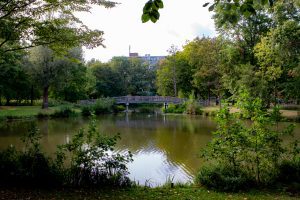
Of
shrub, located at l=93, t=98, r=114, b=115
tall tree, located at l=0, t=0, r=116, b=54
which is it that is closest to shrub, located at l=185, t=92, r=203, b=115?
shrub, located at l=93, t=98, r=114, b=115

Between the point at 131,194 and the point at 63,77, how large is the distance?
27362 mm

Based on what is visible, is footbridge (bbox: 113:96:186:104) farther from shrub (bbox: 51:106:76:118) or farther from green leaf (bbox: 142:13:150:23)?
green leaf (bbox: 142:13:150:23)

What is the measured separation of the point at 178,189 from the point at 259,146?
73.7 inches

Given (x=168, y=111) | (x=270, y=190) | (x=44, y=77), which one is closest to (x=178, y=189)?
(x=270, y=190)

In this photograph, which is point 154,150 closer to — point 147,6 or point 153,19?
point 153,19

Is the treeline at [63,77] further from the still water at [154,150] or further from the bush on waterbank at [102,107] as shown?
the still water at [154,150]

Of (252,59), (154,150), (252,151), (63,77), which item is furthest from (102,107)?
(252,151)

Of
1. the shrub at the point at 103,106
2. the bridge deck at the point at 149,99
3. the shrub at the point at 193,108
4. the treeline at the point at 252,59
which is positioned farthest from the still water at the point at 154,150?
the bridge deck at the point at 149,99

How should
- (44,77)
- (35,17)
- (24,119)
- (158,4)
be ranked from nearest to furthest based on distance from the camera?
(158,4) → (35,17) → (24,119) → (44,77)

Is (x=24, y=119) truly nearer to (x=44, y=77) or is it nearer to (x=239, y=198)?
(x=44, y=77)

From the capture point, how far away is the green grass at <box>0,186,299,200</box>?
5.06 metres

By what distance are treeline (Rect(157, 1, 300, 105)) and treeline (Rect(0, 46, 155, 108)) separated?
36.8ft

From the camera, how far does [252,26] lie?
30.5 metres

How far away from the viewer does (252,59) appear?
3127 centimetres
